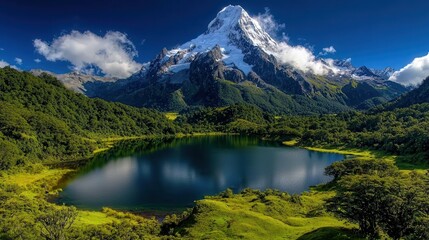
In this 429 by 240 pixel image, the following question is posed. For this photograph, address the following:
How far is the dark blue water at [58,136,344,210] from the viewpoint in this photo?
105m

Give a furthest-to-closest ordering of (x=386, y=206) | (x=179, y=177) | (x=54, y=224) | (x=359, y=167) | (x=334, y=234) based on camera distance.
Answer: (x=179, y=177), (x=359, y=167), (x=334, y=234), (x=54, y=224), (x=386, y=206)

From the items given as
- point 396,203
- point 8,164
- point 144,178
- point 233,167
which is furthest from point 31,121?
point 396,203

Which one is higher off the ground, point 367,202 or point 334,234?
point 367,202

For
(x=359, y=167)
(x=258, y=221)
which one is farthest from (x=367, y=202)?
(x=359, y=167)

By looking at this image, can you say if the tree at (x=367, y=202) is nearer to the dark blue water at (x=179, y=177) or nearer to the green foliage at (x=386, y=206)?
the green foliage at (x=386, y=206)

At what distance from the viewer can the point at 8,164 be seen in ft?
449

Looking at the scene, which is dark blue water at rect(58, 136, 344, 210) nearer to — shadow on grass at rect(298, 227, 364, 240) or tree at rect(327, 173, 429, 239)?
shadow on grass at rect(298, 227, 364, 240)

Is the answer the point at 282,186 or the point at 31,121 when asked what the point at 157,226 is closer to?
the point at 282,186

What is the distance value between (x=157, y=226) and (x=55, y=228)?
24946 millimetres

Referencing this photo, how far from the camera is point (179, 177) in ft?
447

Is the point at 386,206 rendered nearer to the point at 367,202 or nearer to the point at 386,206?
the point at 386,206

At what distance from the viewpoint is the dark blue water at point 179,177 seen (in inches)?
4126

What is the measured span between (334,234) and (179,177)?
9080 centimetres

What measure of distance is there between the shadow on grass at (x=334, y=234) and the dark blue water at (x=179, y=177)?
49.1 m
